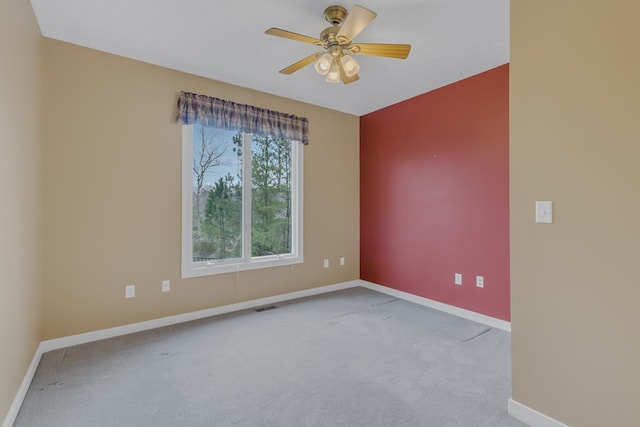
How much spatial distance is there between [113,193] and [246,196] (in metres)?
1.36

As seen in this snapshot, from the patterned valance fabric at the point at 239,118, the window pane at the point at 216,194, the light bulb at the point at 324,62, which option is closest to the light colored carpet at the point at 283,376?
the window pane at the point at 216,194

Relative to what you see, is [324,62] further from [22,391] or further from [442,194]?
[22,391]

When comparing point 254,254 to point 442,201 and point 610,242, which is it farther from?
point 610,242

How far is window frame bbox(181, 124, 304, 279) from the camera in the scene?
3.26 meters

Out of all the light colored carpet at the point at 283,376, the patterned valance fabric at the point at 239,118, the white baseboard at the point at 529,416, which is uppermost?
the patterned valance fabric at the point at 239,118

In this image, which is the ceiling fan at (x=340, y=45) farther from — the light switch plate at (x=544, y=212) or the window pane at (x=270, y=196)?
the window pane at (x=270, y=196)

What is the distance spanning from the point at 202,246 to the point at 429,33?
3.02m

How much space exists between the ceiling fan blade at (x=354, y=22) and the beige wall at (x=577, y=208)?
2.68 feet

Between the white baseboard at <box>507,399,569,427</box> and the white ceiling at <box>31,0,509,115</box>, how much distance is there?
2.57 m

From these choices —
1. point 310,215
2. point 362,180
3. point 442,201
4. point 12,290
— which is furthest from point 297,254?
point 12,290

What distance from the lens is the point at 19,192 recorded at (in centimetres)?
193

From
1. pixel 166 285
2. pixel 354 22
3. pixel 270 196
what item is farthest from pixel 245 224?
pixel 354 22

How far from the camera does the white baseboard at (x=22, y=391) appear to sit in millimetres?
1659

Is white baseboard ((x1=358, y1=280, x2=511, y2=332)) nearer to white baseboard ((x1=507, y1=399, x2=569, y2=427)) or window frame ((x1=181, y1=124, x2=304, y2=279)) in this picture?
window frame ((x1=181, y1=124, x2=304, y2=279))
